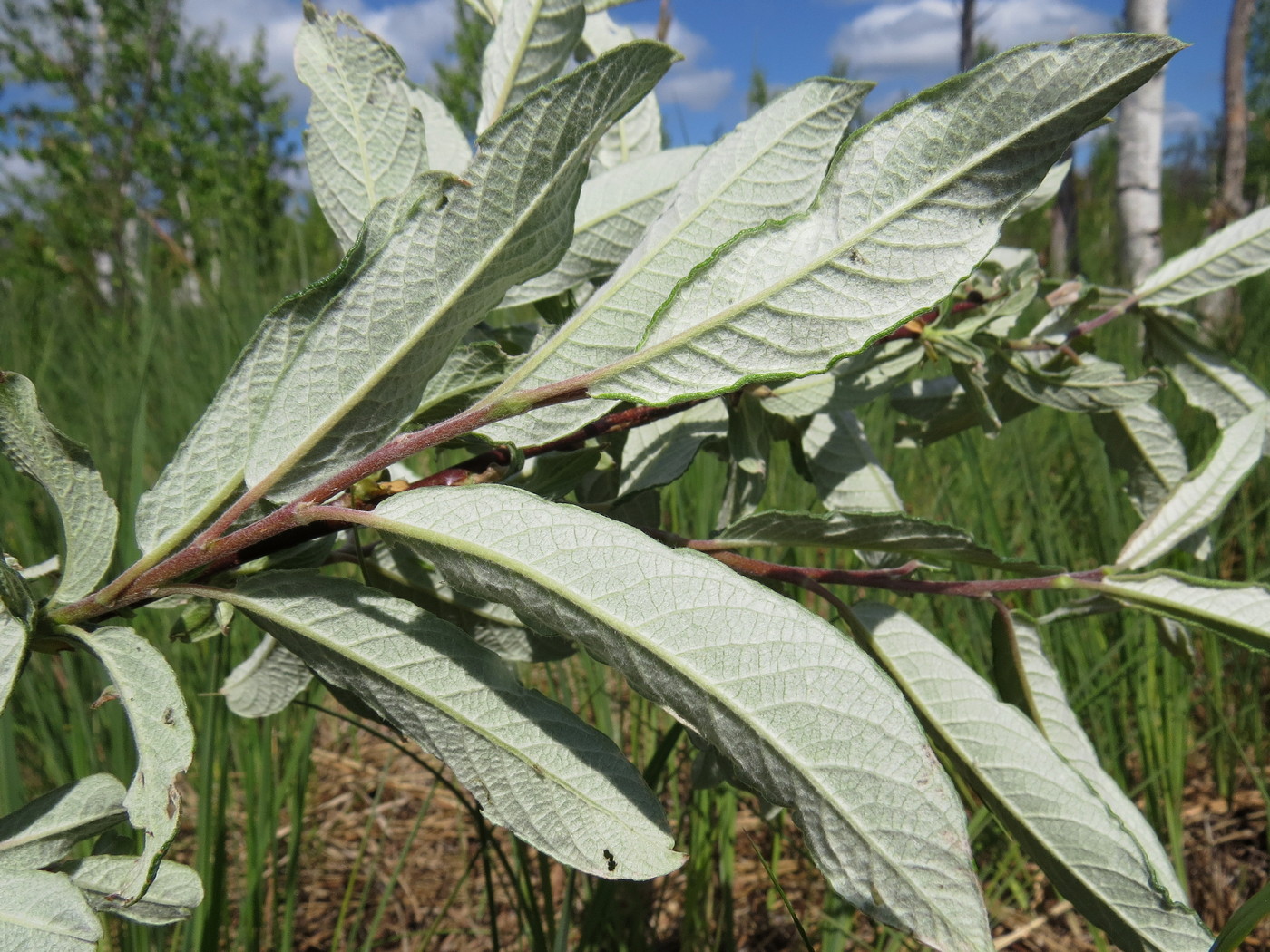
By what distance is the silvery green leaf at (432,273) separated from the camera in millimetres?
327

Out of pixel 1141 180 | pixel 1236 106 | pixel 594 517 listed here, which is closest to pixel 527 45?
pixel 594 517

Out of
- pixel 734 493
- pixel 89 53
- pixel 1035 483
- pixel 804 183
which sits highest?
pixel 89 53

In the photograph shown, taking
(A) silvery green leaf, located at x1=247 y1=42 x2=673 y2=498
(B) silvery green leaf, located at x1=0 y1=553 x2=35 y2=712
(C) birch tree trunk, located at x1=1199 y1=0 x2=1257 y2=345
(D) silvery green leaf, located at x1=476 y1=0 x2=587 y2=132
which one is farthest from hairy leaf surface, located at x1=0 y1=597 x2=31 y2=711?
(C) birch tree trunk, located at x1=1199 y1=0 x2=1257 y2=345

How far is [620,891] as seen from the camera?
3.17 feet

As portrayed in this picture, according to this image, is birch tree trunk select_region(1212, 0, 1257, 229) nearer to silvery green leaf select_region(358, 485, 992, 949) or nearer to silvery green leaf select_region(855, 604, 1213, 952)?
silvery green leaf select_region(855, 604, 1213, 952)

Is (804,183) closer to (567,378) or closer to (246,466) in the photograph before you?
(567,378)

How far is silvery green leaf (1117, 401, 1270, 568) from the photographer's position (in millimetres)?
556

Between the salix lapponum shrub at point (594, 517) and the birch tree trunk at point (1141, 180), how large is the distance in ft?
9.48

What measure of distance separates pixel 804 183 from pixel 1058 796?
0.32 m

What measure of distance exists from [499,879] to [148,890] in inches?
24.0

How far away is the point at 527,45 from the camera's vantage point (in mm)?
486

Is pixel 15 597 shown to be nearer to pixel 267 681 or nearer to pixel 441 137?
pixel 267 681

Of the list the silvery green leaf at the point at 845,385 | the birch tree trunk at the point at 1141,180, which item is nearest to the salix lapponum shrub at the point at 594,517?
the silvery green leaf at the point at 845,385

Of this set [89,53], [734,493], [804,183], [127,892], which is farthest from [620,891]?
[89,53]
